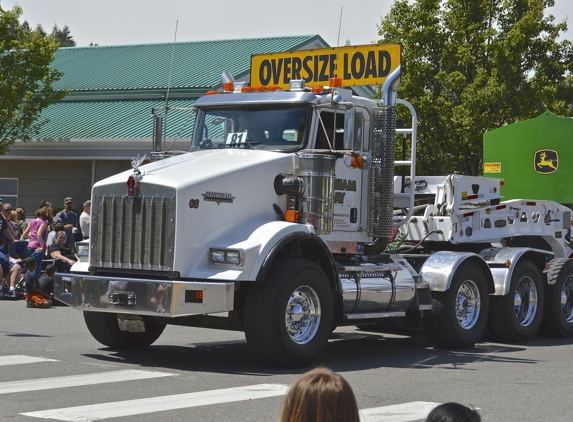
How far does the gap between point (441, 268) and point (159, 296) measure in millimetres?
4270

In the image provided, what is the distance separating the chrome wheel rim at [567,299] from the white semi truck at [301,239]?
10.6 inches

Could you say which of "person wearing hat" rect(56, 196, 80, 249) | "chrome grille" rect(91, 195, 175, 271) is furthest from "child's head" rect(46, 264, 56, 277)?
"chrome grille" rect(91, 195, 175, 271)

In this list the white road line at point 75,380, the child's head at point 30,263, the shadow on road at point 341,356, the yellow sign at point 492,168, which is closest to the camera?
the white road line at point 75,380

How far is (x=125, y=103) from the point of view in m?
29.2

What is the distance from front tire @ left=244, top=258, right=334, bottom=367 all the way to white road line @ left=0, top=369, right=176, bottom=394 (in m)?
1.07

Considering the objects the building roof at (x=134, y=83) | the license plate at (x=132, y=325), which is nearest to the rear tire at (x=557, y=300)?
the license plate at (x=132, y=325)

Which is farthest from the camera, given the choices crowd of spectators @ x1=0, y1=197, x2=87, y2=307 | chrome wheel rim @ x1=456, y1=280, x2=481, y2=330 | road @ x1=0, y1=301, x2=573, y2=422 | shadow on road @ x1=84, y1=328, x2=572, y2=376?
crowd of spectators @ x1=0, y1=197, x2=87, y2=307

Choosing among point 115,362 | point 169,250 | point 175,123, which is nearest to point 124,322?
point 115,362

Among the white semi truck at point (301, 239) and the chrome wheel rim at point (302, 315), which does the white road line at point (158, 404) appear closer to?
the white semi truck at point (301, 239)

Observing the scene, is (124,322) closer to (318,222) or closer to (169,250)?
(169,250)

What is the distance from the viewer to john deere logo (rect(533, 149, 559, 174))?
50.6 ft

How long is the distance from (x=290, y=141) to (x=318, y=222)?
1006mm

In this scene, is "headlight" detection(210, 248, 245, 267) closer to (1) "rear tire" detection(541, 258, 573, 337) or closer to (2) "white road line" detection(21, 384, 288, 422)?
(2) "white road line" detection(21, 384, 288, 422)

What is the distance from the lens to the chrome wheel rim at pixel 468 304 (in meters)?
12.6
